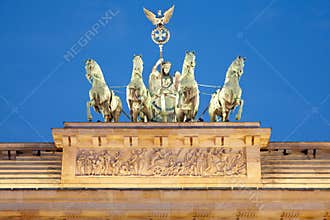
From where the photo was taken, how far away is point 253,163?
105ft

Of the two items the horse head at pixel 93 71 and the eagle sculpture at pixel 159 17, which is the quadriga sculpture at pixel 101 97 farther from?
the eagle sculpture at pixel 159 17

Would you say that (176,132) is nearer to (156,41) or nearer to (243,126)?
(243,126)

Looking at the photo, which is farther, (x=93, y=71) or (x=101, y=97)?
(x=93, y=71)

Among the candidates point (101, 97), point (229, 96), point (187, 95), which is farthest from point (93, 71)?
point (229, 96)

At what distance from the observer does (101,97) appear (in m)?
33.4

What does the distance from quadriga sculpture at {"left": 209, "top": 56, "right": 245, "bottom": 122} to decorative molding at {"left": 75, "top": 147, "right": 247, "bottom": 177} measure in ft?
5.10

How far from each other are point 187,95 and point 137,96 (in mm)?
1472

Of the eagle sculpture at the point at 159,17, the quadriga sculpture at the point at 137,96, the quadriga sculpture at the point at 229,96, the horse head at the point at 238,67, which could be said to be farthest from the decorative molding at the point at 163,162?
the eagle sculpture at the point at 159,17

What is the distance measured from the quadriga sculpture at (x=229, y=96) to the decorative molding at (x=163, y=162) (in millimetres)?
1553

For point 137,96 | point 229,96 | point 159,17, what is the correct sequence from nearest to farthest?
point 229,96 < point 137,96 < point 159,17

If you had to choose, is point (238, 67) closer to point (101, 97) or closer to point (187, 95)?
point (187, 95)

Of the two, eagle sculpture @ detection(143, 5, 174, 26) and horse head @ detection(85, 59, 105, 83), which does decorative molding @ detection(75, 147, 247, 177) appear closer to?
horse head @ detection(85, 59, 105, 83)

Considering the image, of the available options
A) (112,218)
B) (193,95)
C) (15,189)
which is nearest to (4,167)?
(15,189)

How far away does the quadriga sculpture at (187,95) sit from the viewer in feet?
109
